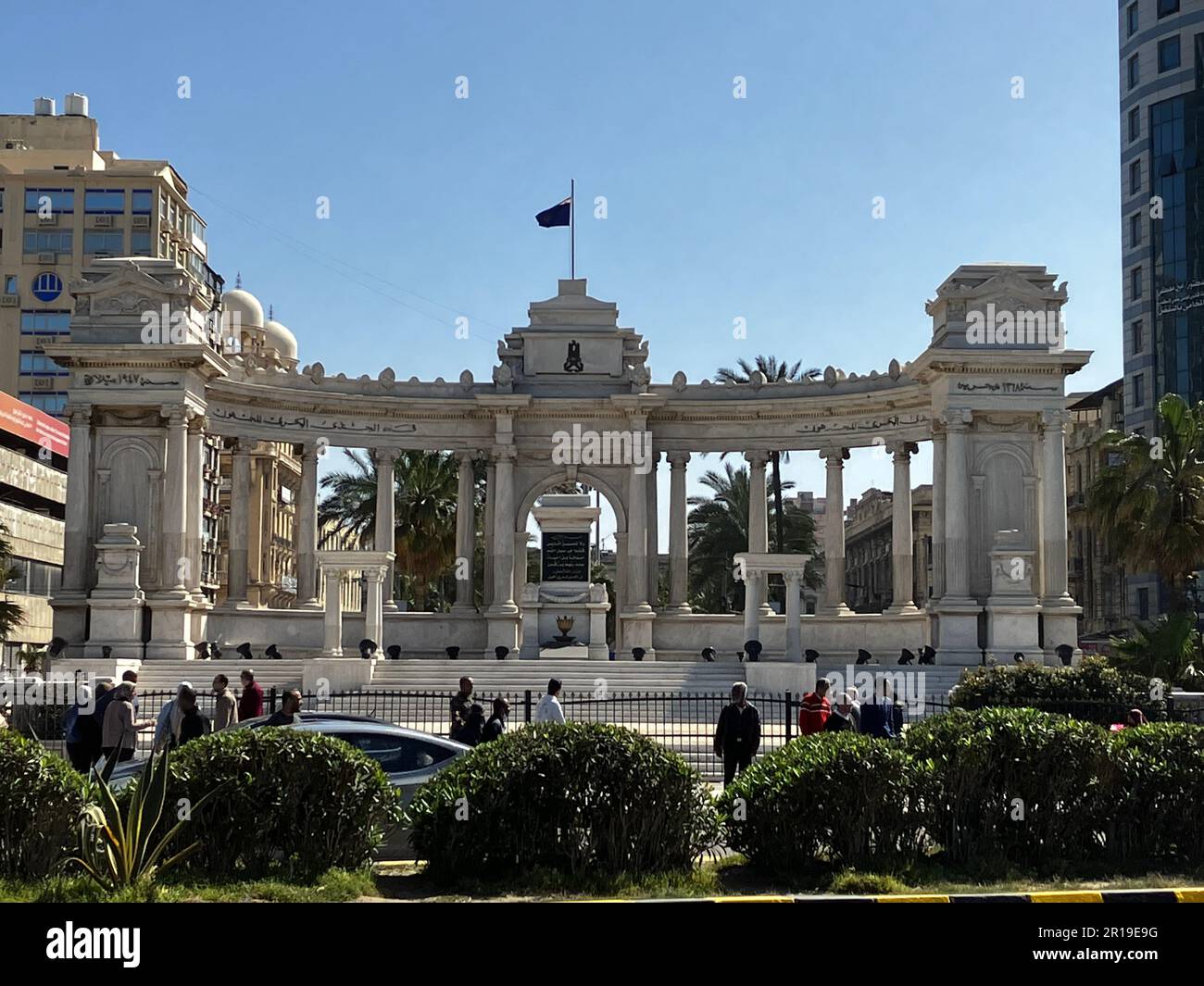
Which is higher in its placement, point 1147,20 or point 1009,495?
point 1147,20

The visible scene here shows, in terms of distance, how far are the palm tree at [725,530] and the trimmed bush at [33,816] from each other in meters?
50.9

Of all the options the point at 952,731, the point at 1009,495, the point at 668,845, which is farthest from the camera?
the point at 1009,495

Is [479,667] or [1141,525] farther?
[1141,525]

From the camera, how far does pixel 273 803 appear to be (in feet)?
48.0

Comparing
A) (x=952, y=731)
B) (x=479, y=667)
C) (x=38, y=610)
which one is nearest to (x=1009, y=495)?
(x=479, y=667)

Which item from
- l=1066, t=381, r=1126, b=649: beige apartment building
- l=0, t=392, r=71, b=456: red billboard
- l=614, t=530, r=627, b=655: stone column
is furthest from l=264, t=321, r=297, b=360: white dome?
l=1066, t=381, r=1126, b=649: beige apartment building

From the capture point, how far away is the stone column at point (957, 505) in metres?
42.7

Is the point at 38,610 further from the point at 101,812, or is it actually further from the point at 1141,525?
the point at 101,812

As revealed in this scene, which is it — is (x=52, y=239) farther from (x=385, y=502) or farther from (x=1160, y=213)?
(x=1160, y=213)

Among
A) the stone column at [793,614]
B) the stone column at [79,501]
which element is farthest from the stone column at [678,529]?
the stone column at [79,501]

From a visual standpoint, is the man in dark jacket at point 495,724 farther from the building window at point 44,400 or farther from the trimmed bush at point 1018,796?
the building window at point 44,400
